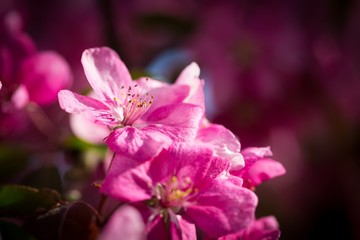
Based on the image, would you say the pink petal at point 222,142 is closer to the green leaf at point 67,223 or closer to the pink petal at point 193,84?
the pink petal at point 193,84

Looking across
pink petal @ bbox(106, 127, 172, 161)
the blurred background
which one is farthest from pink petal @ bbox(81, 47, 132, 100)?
the blurred background

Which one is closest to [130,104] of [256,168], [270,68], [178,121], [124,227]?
[178,121]

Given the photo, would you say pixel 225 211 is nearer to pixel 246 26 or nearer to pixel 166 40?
pixel 166 40

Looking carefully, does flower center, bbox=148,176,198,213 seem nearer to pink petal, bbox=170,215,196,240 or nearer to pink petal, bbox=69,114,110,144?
pink petal, bbox=170,215,196,240

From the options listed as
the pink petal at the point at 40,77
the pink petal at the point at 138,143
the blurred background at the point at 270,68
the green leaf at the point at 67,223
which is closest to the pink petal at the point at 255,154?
the pink petal at the point at 138,143

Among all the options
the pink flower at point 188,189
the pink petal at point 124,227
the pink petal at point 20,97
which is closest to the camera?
the pink petal at point 124,227

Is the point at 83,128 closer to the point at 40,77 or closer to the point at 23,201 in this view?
the point at 40,77

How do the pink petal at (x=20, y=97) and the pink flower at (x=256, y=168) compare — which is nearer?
the pink flower at (x=256, y=168)
